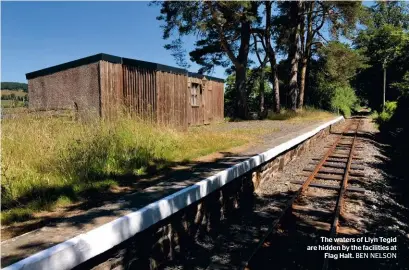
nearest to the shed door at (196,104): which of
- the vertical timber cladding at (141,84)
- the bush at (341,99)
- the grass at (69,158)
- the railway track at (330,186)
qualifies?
the vertical timber cladding at (141,84)

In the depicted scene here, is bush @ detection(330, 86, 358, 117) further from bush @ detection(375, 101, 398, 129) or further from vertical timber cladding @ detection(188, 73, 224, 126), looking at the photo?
vertical timber cladding @ detection(188, 73, 224, 126)

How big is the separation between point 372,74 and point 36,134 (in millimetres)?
52876

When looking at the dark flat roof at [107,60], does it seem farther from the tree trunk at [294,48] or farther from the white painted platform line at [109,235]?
the tree trunk at [294,48]

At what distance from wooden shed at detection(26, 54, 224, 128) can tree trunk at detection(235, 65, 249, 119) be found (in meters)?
10.9

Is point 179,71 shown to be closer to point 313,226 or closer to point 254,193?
point 254,193

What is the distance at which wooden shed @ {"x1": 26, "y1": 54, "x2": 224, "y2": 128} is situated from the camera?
9.42 metres

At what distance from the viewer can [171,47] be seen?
973 inches

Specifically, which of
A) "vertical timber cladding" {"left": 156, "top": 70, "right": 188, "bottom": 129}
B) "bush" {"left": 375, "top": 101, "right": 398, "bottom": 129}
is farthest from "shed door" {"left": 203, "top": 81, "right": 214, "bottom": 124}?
"bush" {"left": 375, "top": 101, "right": 398, "bottom": 129}

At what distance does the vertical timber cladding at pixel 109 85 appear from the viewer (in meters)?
9.27

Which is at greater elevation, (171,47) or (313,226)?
(171,47)

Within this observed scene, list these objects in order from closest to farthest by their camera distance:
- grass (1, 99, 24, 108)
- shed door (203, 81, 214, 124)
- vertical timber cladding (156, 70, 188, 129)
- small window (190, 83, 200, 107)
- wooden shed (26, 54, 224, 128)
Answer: grass (1, 99, 24, 108), wooden shed (26, 54, 224, 128), vertical timber cladding (156, 70, 188, 129), small window (190, 83, 200, 107), shed door (203, 81, 214, 124)

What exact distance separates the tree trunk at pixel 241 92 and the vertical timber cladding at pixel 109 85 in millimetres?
13198

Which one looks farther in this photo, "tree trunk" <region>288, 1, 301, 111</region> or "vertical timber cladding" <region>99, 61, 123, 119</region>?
"tree trunk" <region>288, 1, 301, 111</region>

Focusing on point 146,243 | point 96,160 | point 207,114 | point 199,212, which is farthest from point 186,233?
point 207,114
